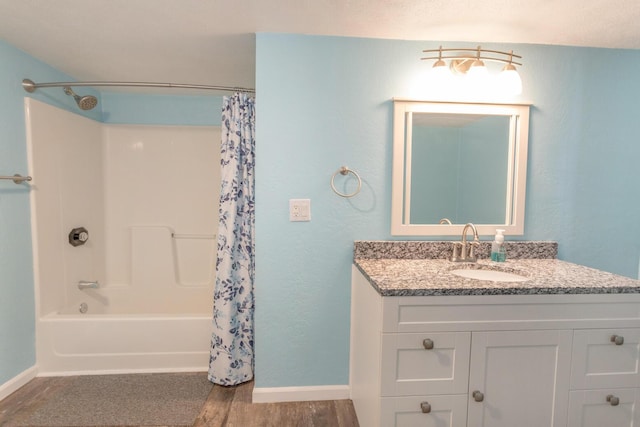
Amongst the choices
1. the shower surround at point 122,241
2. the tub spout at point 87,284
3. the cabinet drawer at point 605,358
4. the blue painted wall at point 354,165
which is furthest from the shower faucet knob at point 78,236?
the cabinet drawer at point 605,358

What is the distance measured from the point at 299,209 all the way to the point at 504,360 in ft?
3.79

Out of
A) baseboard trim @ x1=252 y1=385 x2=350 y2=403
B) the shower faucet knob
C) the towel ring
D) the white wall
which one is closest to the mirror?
the towel ring

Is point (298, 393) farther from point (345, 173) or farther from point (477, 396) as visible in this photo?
point (345, 173)

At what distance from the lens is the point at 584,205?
201 centimetres

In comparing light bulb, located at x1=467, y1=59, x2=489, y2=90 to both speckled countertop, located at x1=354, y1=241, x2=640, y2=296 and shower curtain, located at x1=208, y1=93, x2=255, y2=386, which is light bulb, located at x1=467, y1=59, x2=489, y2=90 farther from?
shower curtain, located at x1=208, y1=93, x2=255, y2=386

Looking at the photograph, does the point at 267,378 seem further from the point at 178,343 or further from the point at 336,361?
the point at 178,343

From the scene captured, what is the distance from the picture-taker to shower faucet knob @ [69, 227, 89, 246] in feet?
8.41

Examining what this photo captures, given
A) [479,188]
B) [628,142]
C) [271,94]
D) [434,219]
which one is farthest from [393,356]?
[628,142]

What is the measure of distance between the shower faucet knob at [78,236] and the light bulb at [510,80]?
9.70ft

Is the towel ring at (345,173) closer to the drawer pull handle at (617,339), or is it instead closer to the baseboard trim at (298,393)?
the baseboard trim at (298,393)

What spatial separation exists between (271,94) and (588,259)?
2.02 meters

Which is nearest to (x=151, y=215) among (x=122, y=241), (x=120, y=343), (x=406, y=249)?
(x=122, y=241)

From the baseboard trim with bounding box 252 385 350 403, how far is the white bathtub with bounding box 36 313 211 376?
53 cm

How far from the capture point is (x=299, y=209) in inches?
74.8
